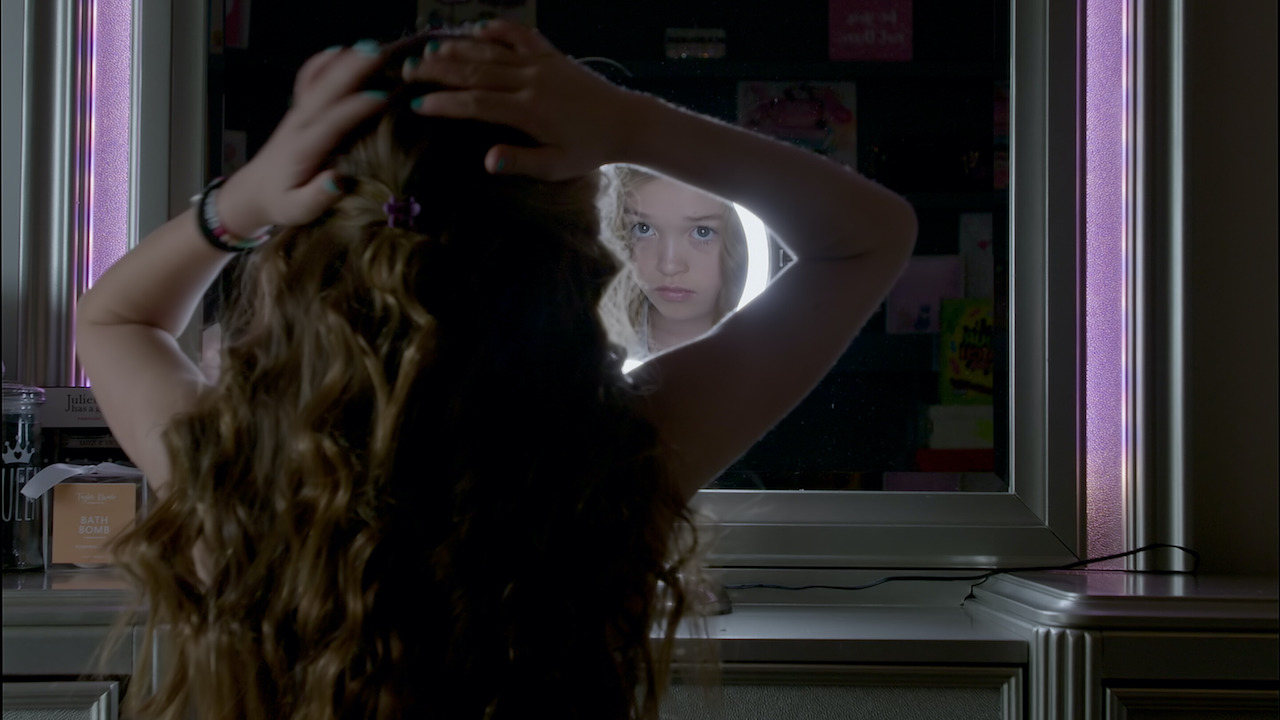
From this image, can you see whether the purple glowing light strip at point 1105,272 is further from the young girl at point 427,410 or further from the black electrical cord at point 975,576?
the young girl at point 427,410

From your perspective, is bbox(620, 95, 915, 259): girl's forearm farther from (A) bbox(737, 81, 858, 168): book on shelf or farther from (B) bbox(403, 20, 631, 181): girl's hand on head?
(A) bbox(737, 81, 858, 168): book on shelf

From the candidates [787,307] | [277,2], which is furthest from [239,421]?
[277,2]

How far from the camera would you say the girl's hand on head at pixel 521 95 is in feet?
1.87

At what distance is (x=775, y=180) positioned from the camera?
695mm

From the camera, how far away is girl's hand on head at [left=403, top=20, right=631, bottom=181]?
0.57 metres

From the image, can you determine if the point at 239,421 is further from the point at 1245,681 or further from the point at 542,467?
the point at 1245,681

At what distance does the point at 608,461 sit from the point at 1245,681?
35.3 inches

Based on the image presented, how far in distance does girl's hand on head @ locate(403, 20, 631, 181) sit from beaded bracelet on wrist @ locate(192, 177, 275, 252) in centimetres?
18

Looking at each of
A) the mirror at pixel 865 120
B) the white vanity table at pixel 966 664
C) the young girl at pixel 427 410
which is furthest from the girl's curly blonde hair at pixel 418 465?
the mirror at pixel 865 120

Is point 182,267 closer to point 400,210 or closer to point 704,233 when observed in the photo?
point 400,210

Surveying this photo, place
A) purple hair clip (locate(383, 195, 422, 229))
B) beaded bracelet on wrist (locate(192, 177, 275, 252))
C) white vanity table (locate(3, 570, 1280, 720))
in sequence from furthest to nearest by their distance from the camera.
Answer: white vanity table (locate(3, 570, 1280, 720))
beaded bracelet on wrist (locate(192, 177, 275, 252))
purple hair clip (locate(383, 195, 422, 229))

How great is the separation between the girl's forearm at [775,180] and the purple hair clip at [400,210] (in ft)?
0.51

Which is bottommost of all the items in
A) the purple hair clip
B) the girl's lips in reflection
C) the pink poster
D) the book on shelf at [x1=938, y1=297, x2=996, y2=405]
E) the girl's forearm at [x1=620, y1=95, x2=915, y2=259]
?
the book on shelf at [x1=938, y1=297, x2=996, y2=405]

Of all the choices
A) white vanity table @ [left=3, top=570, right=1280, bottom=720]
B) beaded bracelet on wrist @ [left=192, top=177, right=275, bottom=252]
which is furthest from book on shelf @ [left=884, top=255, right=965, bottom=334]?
beaded bracelet on wrist @ [left=192, top=177, right=275, bottom=252]
